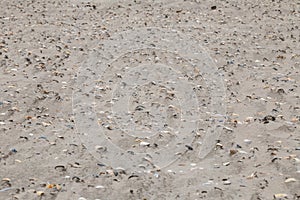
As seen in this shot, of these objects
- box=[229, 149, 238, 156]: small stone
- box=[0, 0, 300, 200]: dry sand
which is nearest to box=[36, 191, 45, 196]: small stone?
box=[0, 0, 300, 200]: dry sand

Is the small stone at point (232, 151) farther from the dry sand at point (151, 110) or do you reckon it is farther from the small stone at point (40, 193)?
the small stone at point (40, 193)

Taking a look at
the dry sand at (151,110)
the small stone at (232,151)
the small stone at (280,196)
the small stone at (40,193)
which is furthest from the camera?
the small stone at (232,151)

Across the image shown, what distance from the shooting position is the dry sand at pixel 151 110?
4988mm

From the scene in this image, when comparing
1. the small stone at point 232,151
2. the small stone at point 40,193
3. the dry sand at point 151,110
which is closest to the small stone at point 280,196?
the dry sand at point 151,110

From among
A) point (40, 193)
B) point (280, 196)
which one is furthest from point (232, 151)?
point (40, 193)

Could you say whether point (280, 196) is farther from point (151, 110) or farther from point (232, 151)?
point (151, 110)

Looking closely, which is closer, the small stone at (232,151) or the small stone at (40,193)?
the small stone at (40,193)

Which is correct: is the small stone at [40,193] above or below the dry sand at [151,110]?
below

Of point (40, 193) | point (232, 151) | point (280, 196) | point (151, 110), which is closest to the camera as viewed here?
point (280, 196)

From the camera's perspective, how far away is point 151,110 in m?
7.01

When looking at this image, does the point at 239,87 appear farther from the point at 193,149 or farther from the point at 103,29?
the point at 103,29

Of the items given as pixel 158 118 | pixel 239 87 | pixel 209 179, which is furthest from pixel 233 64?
pixel 209 179

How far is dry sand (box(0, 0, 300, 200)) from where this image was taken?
499 centimetres

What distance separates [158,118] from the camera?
22.2 feet
